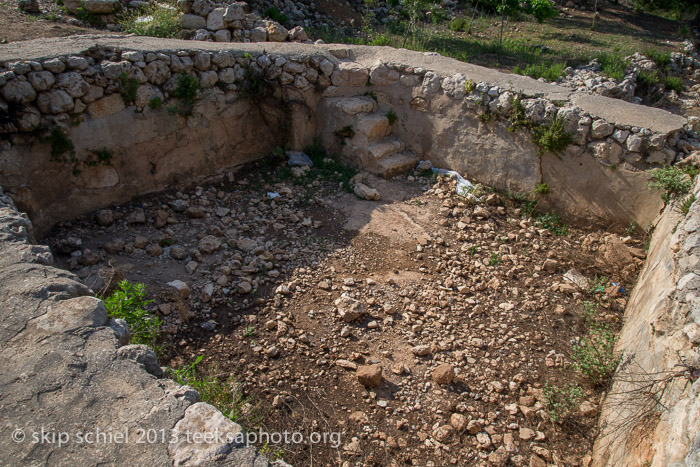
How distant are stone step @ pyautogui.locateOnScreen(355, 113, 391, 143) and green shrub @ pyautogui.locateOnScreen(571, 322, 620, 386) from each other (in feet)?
10.5

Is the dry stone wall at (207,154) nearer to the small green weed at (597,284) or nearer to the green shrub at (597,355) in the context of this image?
the green shrub at (597,355)

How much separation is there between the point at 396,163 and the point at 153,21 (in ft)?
13.1

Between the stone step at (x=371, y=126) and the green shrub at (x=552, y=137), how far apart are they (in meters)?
1.76

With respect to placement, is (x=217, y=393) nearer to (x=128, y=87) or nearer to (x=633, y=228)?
(x=128, y=87)

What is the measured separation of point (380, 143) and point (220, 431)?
173 inches

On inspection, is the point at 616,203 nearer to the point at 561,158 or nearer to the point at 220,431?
the point at 561,158

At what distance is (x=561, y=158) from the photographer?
5.03 metres

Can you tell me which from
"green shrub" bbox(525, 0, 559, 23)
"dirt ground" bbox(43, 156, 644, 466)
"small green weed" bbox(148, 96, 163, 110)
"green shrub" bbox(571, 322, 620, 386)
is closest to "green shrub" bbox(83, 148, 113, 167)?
"dirt ground" bbox(43, 156, 644, 466)

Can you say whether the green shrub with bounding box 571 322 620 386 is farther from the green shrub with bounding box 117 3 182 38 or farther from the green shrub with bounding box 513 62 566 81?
the green shrub with bounding box 117 3 182 38

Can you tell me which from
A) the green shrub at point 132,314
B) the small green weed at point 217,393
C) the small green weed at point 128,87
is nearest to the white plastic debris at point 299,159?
the small green weed at point 128,87

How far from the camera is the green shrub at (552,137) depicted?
16.1 ft

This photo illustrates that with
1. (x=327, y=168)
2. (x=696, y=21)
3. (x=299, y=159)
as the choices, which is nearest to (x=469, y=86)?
(x=327, y=168)

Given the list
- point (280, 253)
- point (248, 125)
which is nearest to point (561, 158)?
point (280, 253)

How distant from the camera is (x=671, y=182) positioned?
4391mm
